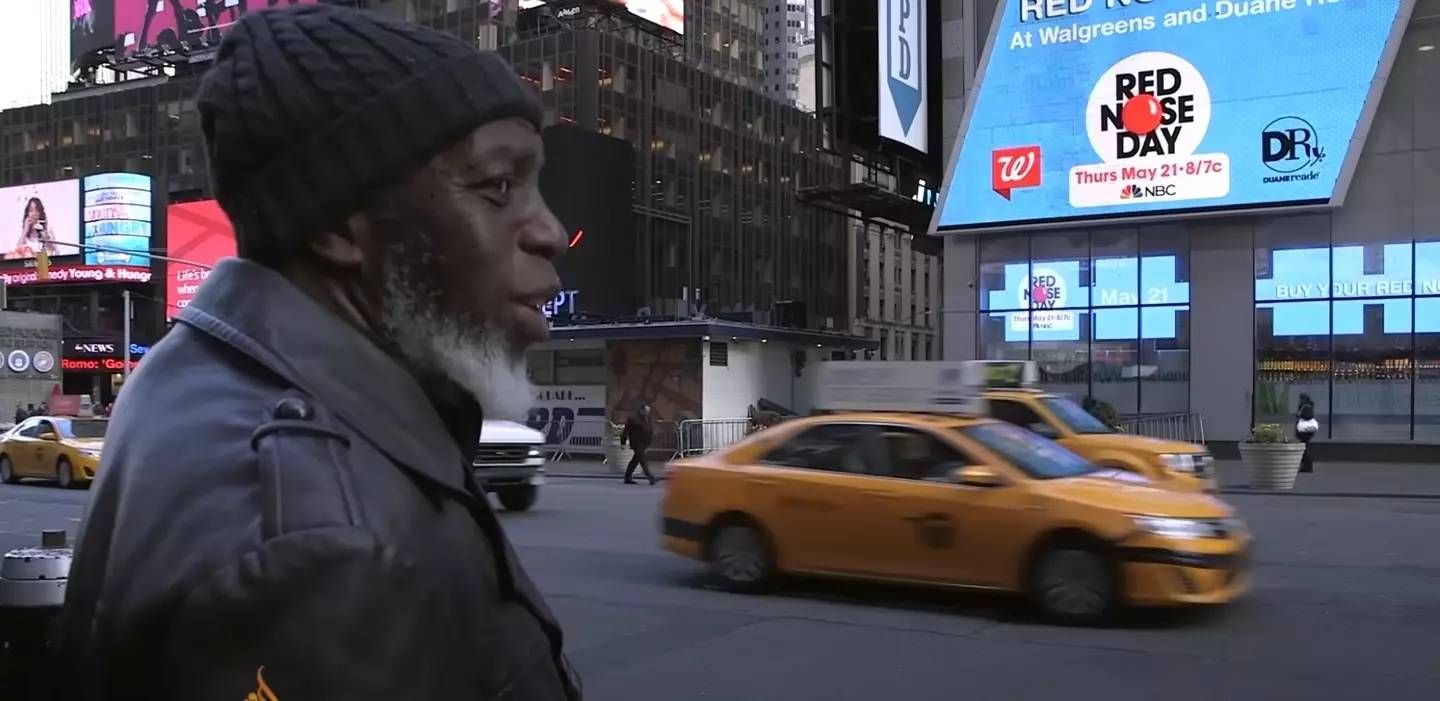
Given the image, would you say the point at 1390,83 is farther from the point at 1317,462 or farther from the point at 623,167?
the point at 623,167

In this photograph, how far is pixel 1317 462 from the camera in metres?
26.3

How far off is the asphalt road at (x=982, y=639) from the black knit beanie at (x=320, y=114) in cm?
560

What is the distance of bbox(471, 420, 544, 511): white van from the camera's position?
51.3 feet

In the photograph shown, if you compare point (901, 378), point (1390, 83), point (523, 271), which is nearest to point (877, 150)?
point (1390, 83)

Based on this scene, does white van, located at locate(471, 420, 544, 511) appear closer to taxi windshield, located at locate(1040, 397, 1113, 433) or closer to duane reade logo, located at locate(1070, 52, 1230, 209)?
taxi windshield, located at locate(1040, 397, 1113, 433)

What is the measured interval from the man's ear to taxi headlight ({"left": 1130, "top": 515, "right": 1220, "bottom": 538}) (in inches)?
316

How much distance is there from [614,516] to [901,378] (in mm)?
5737


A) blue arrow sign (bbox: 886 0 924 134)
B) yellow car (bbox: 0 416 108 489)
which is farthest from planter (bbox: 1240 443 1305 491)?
yellow car (bbox: 0 416 108 489)

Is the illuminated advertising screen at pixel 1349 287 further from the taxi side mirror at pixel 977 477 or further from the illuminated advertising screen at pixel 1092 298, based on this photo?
the taxi side mirror at pixel 977 477

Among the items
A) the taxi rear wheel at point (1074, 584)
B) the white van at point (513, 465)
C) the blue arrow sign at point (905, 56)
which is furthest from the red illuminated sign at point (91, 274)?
the taxi rear wheel at point (1074, 584)

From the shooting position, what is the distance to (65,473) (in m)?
21.5

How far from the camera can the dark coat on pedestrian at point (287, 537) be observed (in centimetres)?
96

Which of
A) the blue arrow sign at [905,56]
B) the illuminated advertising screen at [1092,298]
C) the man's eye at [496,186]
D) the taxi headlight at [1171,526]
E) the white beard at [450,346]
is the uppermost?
the blue arrow sign at [905,56]

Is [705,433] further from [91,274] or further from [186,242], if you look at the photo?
[91,274]
